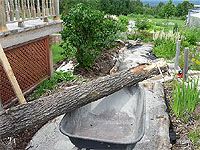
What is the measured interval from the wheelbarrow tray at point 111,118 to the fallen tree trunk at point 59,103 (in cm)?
16

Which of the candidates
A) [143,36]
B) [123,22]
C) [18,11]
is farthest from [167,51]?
[123,22]

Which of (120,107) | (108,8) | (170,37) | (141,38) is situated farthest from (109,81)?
(108,8)

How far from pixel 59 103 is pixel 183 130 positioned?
197cm

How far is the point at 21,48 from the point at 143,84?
2772 mm

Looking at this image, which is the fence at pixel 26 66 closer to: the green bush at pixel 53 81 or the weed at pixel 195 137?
the green bush at pixel 53 81

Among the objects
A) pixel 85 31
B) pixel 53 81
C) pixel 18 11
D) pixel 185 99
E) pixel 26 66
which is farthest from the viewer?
pixel 85 31

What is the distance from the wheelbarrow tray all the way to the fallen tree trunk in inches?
6.2

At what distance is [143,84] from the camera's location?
4.98 metres

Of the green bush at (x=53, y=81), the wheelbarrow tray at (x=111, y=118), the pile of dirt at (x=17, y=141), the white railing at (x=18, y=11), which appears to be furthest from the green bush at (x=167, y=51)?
the pile of dirt at (x=17, y=141)

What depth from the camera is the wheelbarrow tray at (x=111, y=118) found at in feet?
8.71

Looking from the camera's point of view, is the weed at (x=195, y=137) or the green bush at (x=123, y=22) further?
the green bush at (x=123, y=22)

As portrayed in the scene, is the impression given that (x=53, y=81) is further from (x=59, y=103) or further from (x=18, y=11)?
(x=59, y=103)

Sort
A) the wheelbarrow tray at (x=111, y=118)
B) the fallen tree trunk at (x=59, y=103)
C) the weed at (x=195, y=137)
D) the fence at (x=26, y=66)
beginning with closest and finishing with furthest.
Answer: the fallen tree trunk at (x=59, y=103)
the wheelbarrow tray at (x=111, y=118)
the weed at (x=195, y=137)
the fence at (x=26, y=66)

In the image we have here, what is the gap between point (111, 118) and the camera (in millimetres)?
2973
